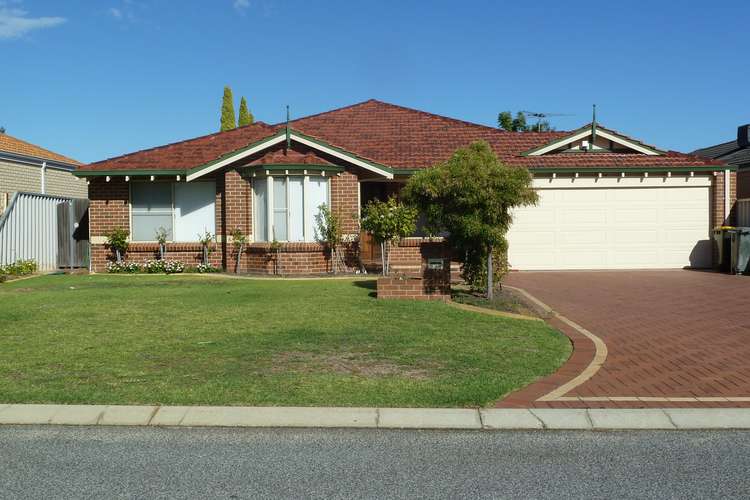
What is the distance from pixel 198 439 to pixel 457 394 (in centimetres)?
233

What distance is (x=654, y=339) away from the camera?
989 cm

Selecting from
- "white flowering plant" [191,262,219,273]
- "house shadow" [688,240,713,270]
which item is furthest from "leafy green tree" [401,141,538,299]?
"house shadow" [688,240,713,270]

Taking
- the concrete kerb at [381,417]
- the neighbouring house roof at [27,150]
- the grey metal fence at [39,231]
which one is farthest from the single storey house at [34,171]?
the concrete kerb at [381,417]

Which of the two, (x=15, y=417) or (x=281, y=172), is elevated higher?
(x=281, y=172)

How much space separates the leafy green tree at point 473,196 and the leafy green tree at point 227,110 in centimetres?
3399

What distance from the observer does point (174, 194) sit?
20531 mm

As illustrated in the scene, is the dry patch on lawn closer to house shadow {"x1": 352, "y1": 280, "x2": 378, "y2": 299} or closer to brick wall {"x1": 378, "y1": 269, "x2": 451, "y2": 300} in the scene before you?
brick wall {"x1": 378, "y1": 269, "x2": 451, "y2": 300}

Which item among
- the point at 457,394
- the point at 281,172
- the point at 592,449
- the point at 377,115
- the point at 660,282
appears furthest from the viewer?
the point at 377,115

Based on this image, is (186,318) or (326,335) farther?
(186,318)

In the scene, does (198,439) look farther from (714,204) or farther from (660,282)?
(714,204)

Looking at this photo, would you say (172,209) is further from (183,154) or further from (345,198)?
(345,198)

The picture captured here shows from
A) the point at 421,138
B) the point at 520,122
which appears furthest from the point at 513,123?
the point at 421,138

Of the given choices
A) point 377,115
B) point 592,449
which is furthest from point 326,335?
point 377,115

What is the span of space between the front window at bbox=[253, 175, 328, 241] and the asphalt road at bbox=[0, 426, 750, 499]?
503 inches
